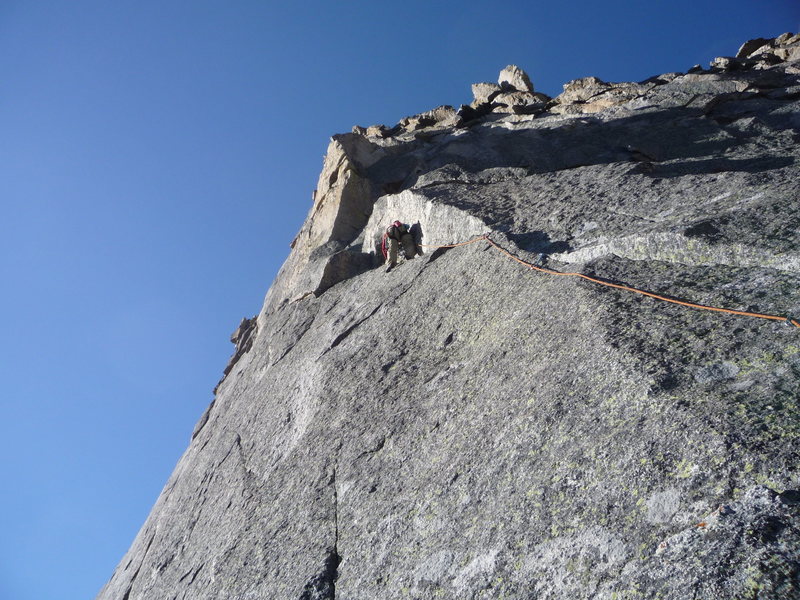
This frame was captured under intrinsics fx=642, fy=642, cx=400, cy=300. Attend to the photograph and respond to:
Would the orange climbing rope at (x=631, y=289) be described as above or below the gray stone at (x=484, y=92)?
below

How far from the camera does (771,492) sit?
363 centimetres

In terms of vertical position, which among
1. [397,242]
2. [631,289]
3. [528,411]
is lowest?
[528,411]

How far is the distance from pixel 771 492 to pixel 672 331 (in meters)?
2.05

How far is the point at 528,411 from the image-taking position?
568 cm

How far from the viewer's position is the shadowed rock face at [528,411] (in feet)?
13.2

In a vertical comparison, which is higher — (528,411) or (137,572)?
(528,411)

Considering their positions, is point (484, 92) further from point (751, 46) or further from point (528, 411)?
point (528, 411)

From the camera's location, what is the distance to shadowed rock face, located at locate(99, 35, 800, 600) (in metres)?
4.03

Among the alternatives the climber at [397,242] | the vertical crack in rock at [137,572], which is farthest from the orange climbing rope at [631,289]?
the vertical crack in rock at [137,572]

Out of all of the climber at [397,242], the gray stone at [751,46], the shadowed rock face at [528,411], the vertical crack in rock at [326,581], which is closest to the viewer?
the shadowed rock face at [528,411]

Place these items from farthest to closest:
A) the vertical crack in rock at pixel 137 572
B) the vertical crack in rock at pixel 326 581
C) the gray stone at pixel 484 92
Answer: the gray stone at pixel 484 92 < the vertical crack in rock at pixel 137 572 < the vertical crack in rock at pixel 326 581

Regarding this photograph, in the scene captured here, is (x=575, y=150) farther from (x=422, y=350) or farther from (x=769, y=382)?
(x=769, y=382)

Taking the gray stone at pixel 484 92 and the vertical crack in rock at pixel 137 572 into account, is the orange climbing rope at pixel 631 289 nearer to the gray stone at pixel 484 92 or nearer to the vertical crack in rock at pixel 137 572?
the vertical crack in rock at pixel 137 572

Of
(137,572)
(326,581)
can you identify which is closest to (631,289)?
(326,581)
